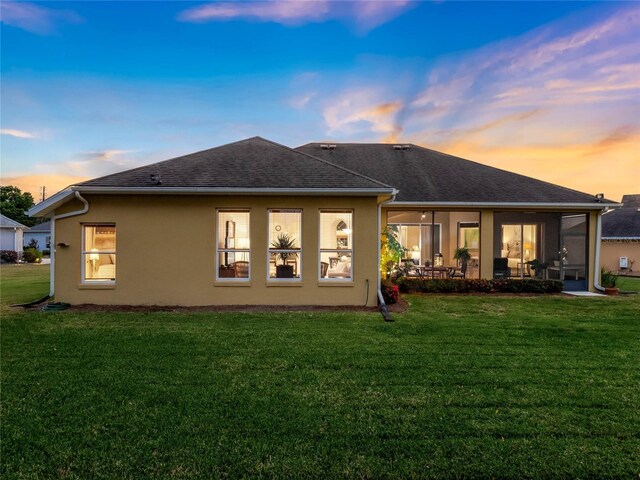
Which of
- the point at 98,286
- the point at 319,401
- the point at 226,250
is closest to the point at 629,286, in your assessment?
the point at 226,250

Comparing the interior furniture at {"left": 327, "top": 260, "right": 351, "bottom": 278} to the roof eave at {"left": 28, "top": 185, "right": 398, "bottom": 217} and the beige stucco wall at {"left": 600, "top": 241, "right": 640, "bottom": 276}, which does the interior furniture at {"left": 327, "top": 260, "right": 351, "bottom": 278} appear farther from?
the beige stucco wall at {"left": 600, "top": 241, "right": 640, "bottom": 276}

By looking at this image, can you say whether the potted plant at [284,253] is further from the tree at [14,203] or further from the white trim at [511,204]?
the tree at [14,203]

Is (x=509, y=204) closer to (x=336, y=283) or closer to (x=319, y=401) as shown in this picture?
(x=336, y=283)

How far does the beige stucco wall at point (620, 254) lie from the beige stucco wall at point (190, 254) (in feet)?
76.1

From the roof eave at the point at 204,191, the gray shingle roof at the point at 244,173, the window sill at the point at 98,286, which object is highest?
the gray shingle roof at the point at 244,173

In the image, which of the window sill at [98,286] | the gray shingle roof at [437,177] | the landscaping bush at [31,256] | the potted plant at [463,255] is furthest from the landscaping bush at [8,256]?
the potted plant at [463,255]

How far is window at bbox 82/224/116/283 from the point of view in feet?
31.4

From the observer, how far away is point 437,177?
46.8 feet

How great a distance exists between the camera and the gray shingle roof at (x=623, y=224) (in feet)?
75.6

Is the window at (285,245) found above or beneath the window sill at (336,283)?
above

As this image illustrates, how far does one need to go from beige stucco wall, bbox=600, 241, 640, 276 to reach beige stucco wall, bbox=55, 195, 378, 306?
23187mm

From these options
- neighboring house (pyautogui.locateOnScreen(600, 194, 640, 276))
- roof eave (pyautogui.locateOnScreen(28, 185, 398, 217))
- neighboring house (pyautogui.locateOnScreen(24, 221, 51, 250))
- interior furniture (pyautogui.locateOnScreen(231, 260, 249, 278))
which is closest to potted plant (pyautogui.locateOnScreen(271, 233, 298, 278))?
interior furniture (pyautogui.locateOnScreen(231, 260, 249, 278))

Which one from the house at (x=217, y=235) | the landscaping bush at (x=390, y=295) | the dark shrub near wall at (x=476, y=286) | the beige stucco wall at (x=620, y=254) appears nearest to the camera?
the house at (x=217, y=235)

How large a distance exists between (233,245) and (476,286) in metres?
8.60
